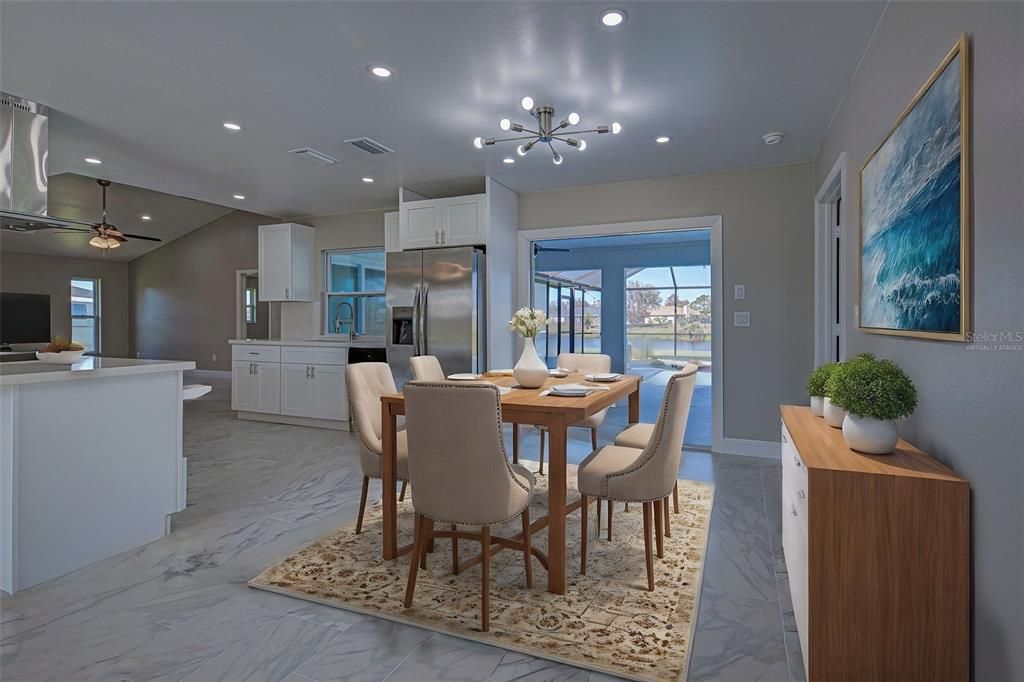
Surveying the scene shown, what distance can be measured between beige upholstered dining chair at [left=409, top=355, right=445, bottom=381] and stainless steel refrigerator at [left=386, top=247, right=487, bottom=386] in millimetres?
1243

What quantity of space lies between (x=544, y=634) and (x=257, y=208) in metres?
6.03

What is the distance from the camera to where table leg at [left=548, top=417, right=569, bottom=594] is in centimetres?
219

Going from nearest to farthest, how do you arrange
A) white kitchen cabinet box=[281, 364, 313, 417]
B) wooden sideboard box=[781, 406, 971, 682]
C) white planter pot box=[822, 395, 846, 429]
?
wooden sideboard box=[781, 406, 971, 682] < white planter pot box=[822, 395, 846, 429] < white kitchen cabinet box=[281, 364, 313, 417]

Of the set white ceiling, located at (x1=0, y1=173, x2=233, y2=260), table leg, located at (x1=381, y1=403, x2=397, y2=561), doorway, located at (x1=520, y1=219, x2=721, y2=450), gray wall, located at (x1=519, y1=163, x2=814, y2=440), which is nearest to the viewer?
table leg, located at (x1=381, y1=403, x2=397, y2=561)

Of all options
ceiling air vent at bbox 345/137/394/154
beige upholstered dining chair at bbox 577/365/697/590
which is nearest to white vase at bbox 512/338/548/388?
beige upholstered dining chair at bbox 577/365/697/590

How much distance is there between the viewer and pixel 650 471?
7.34ft

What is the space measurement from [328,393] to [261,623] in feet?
12.5

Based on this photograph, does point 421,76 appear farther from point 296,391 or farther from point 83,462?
point 296,391

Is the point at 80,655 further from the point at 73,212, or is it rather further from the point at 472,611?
the point at 73,212

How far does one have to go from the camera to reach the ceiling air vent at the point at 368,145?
389 cm

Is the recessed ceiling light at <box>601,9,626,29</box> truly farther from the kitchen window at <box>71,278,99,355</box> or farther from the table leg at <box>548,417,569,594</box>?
the kitchen window at <box>71,278,99,355</box>

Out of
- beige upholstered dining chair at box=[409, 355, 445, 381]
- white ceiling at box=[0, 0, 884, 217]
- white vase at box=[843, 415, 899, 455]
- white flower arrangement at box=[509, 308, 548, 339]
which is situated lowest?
white vase at box=[843, 415, 899, 455]

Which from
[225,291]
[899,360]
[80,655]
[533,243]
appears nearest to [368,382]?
[80,655]

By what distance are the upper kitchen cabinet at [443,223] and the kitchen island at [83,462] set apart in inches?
103
